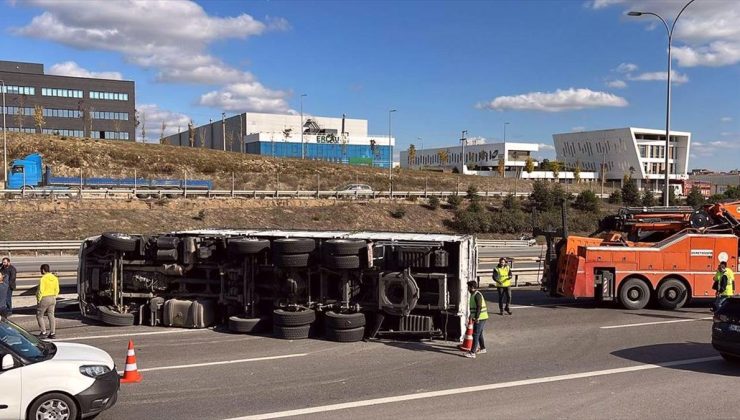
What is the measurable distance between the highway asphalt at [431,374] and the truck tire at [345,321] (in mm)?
396

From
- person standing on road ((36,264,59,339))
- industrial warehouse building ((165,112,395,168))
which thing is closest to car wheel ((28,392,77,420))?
person standing on road ((36,264,59,339))

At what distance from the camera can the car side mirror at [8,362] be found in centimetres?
655

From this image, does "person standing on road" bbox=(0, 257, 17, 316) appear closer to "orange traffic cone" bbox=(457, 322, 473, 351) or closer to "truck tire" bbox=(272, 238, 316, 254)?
"truck tire" bbox=(272, 238, 316, 254)

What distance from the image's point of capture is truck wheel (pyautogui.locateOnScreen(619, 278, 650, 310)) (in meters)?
15.9

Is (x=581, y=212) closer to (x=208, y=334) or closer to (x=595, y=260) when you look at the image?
(x=595, y=260)

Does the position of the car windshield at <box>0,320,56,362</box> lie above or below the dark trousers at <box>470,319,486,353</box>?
above

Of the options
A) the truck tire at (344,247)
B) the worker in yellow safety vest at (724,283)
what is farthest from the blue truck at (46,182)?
the worker in yellow safety vest at (724,283)

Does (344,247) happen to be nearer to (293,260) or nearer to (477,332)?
(293,260)

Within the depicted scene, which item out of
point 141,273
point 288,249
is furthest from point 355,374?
point 141,273

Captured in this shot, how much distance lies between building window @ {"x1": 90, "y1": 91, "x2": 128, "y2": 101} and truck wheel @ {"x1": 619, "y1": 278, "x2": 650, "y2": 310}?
10290 centimetres

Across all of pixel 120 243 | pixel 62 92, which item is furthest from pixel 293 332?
pixel 62 92

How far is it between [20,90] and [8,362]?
107 metres

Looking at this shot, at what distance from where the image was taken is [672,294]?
52.5 feet

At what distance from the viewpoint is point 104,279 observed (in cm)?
1356
